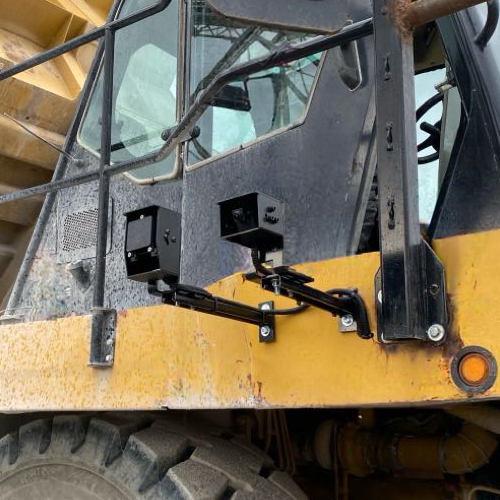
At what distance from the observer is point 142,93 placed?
8.20ft

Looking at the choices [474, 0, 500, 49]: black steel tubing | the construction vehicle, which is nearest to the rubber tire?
the construction vehicle

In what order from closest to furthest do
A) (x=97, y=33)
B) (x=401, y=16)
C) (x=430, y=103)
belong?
(x=401, y=16)
(x=430, y=103)
(x=97, y=33)

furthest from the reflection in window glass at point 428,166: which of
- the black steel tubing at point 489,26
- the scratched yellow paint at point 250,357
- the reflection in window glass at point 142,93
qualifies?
the reflection in window glass at point 142,93

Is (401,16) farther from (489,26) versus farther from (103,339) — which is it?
(103,339)

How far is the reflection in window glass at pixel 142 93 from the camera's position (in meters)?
2.33

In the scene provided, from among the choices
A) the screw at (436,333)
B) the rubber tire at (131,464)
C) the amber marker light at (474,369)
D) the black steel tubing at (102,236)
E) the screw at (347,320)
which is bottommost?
the rubber tire at (131,464)

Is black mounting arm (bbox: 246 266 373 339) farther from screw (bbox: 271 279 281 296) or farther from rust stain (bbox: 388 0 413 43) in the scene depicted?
rust stain (bbox: 388 0 413 43)

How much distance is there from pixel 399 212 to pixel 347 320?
0.82 ft

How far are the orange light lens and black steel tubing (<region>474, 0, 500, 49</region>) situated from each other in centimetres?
80

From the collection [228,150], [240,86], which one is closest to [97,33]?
[240,86]

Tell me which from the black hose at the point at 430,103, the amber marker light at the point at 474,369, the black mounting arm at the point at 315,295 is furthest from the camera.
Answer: the black hose at the point at 430,103

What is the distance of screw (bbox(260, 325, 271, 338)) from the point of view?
1648 mm

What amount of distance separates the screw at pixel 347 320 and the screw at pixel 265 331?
0.20 metres

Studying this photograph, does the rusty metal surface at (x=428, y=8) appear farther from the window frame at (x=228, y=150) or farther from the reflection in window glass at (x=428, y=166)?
the reflection in window glass at (x=428, y=166)
